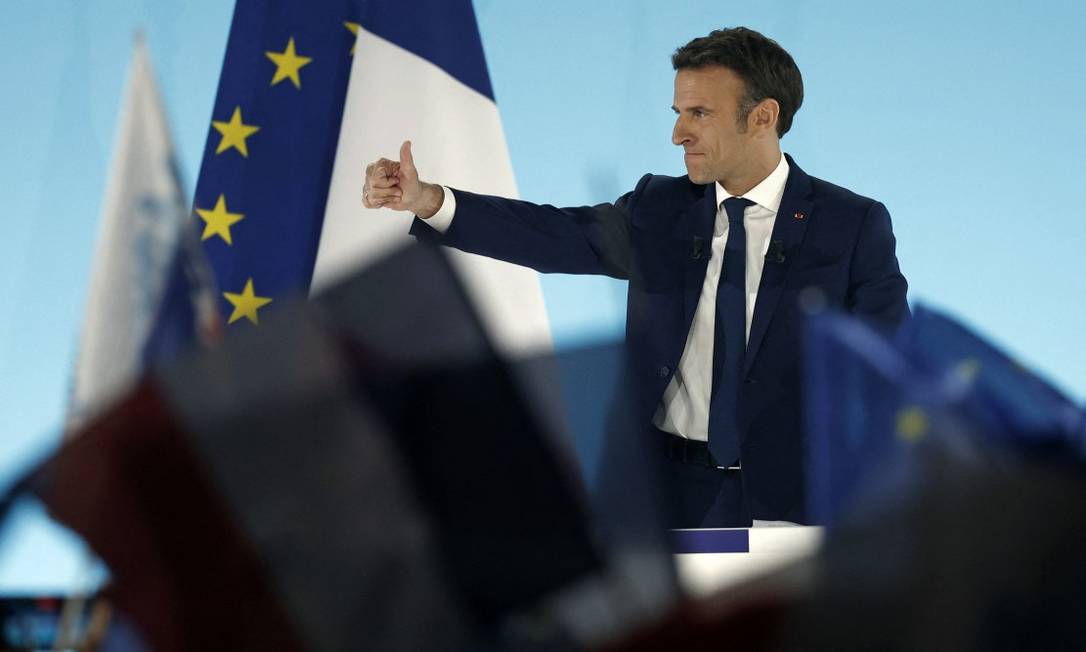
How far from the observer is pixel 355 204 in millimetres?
2922

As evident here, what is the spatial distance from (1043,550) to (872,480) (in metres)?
0.09

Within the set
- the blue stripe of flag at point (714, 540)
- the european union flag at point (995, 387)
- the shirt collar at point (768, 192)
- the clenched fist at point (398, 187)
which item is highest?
the clenched fist at point (398, 187)

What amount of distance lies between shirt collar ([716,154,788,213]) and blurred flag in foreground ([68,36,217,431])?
4.53 ft

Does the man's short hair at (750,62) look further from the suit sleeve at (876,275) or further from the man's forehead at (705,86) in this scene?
the suit sleeve at (876,275)

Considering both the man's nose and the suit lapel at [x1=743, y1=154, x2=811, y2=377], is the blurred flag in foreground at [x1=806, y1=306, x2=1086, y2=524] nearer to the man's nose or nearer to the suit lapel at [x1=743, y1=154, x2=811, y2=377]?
the suit lapel at [x1=743, y1=154, x2=811, y2=377]

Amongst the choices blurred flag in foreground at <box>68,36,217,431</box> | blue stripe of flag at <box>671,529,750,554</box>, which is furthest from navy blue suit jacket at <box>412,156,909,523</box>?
blurred flag in foreground at <box>68,36,217,431</box>

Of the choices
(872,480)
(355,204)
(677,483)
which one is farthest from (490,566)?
(355,204)

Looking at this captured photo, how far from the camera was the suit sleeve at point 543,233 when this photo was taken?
2096 mm

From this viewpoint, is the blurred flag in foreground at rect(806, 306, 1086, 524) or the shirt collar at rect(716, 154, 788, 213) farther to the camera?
the shirt collar at rect(716, 154, 788, 213)

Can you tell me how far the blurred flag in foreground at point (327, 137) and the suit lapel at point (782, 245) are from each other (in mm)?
903

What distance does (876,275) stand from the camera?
2051 mm

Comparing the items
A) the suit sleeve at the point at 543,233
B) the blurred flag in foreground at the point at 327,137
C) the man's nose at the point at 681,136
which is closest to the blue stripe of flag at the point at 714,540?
the suit sleeve at the point at 543,233

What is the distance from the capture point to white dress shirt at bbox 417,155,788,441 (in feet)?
6.50

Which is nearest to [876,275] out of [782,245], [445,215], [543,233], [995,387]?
[782,245]
